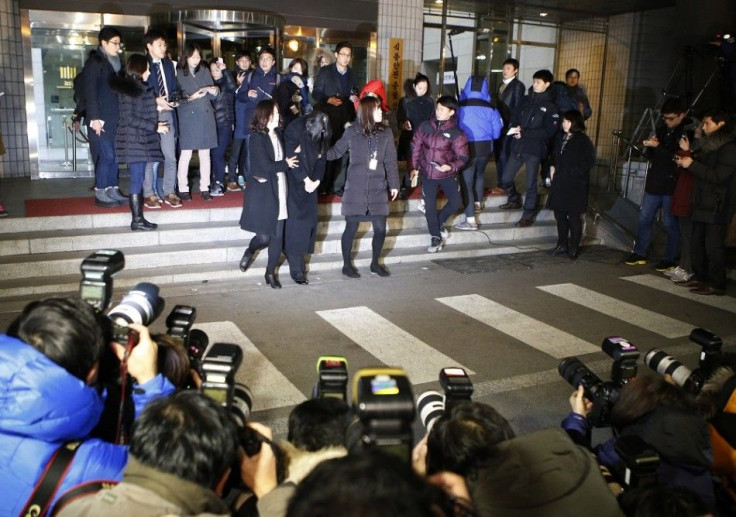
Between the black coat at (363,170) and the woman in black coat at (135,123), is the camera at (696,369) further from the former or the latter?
the woman in black coat at (135,123)

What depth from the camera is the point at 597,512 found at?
219cm

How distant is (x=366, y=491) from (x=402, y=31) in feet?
45.1

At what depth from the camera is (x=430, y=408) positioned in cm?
309

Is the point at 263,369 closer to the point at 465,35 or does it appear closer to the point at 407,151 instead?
the point at 407,151

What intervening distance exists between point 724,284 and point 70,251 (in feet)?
25.8

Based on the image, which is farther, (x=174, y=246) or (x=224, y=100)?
(x=224, y=100)

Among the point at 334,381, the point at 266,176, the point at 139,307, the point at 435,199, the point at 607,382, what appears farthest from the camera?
the point at 435,199

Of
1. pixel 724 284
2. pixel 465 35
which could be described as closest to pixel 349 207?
pixel 724 284

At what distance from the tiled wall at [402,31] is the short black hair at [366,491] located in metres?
13.1

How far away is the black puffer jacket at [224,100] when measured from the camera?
9.45 m

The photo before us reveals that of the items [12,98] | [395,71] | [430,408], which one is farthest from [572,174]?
[12,98]

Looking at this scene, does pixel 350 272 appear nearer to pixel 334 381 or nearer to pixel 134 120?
pixel 134 120

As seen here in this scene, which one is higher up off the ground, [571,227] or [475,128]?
[475,128]

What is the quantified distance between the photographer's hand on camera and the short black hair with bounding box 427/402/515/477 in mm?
562
